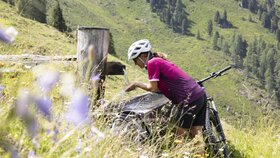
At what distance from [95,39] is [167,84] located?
1.04 m

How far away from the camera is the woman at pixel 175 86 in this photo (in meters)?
5.19

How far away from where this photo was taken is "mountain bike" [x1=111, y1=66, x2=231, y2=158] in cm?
435

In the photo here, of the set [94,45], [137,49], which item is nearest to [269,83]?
[137,49]

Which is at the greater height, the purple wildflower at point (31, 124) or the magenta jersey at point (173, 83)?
the purple wildflower at point (31, 124)

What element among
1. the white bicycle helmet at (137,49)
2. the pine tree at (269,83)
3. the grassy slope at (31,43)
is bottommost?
the pine tree at (269,83)

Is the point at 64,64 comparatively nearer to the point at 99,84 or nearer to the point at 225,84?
the point at 99,84

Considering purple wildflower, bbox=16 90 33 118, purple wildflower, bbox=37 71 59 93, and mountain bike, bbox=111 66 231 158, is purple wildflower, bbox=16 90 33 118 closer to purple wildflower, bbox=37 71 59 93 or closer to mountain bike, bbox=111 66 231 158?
purple wildflower, bbox=37 71 59 93

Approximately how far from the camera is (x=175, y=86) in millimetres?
5297

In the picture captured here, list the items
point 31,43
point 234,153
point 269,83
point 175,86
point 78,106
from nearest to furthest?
point 78,106 → point 175,86 → point 234,153 → point 31,43 → point 269,83

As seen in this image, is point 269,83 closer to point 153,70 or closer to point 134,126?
point 153,70

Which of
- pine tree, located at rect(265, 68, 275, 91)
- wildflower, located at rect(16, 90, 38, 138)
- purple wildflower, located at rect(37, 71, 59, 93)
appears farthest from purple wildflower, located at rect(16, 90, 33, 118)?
pine tree, located at rect(265, 68, 275, 91)

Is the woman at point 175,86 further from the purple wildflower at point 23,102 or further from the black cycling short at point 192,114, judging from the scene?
the purple wildflower at point 23,102

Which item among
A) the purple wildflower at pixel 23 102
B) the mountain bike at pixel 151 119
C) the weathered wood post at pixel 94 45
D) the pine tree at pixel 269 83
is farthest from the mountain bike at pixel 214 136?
the pine tree at pixel 269 83

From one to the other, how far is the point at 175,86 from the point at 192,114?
0.40m
